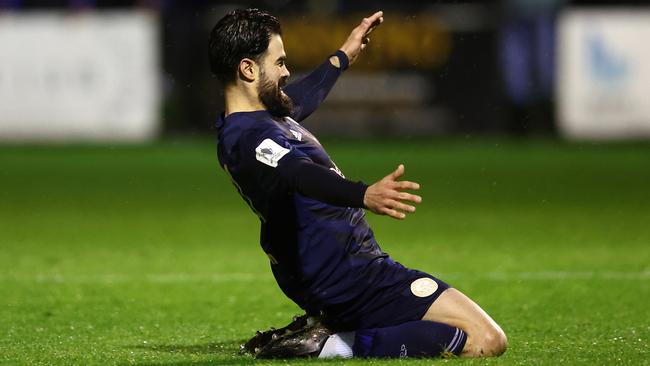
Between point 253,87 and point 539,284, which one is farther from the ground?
point 253,87

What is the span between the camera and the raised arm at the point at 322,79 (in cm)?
602

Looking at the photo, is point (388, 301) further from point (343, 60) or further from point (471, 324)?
point (343, 60)

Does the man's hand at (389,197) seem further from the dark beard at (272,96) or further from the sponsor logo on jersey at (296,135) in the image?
the dark beard at (272,96)

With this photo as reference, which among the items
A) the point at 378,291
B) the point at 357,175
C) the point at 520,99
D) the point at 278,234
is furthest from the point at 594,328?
the point at 520,99

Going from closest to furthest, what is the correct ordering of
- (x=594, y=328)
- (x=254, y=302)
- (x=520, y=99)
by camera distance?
1. (x=594, y=328)
2. (x=254, y=302)
3. (x=520, y=99)

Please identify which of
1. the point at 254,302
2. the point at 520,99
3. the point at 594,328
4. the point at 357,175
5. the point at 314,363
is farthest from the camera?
the point at 520,99

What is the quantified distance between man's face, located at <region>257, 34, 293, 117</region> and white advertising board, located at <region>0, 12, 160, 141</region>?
12.7 metres

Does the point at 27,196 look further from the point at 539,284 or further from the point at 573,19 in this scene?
the point at 573,19

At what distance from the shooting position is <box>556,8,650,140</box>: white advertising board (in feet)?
59.5

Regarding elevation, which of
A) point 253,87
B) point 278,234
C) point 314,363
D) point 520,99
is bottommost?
point 520,99

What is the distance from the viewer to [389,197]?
448 centimetres

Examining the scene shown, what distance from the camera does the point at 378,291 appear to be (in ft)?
17.3

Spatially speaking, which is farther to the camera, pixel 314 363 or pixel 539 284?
pixel 539 284

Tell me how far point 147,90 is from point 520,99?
527 centimetres
